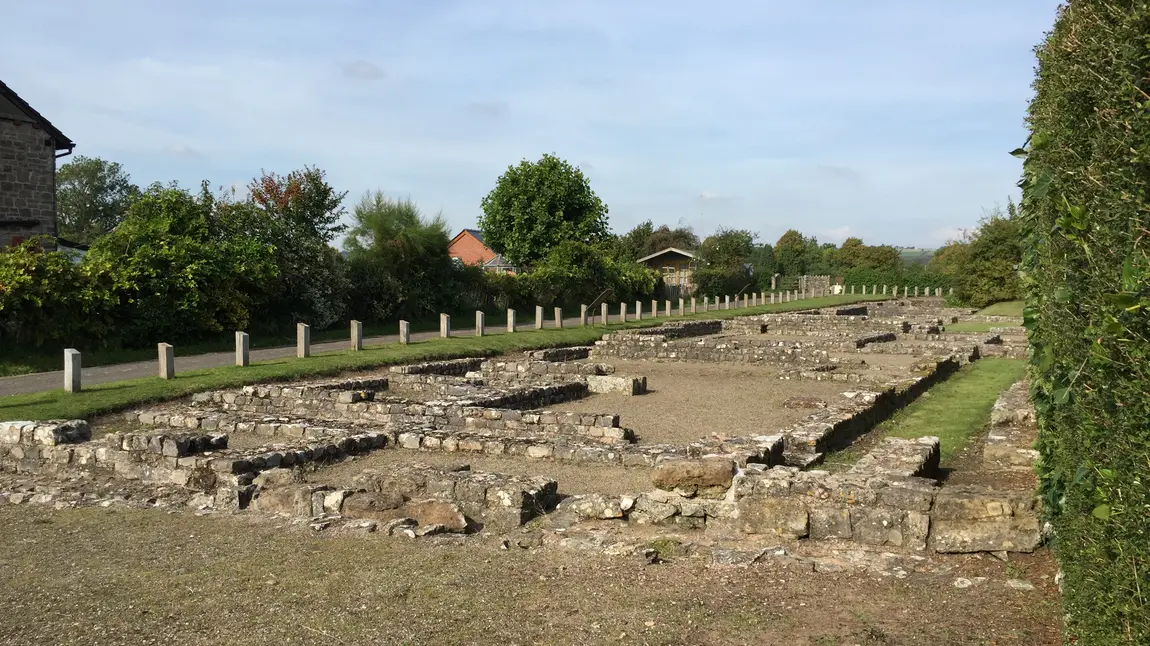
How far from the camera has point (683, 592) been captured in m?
5.87

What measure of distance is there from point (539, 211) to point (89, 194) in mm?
38890

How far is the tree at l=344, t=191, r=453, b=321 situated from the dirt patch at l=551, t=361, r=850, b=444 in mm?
13485

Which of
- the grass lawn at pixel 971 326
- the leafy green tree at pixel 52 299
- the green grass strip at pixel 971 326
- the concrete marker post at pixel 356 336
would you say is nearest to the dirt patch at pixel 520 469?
the concrete marker post at pixel 356 336

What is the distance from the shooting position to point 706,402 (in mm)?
16219

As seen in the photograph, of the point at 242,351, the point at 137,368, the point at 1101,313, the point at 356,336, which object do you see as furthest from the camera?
the point at 356,336

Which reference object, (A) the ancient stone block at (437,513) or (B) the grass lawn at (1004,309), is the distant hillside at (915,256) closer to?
(B) the grass lawn at (1004,309)

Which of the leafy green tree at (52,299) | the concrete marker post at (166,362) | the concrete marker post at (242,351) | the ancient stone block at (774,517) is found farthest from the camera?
the leafy green tree at (52,299)

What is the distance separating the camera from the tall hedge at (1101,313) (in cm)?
304

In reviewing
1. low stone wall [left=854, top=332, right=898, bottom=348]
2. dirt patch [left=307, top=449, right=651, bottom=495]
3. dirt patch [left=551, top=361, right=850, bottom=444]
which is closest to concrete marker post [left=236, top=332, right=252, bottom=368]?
dirt patch [left=551, top=361, right=850, bottom=444]

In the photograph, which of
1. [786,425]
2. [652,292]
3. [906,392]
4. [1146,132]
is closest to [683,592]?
[1146,132]

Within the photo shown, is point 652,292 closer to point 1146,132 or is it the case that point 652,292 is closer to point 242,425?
point 242,425

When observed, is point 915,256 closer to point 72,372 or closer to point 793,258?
point 793,258

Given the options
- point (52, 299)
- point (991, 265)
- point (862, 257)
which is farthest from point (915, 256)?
point (52, 299)

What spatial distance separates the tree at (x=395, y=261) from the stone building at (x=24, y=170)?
1033 cm
